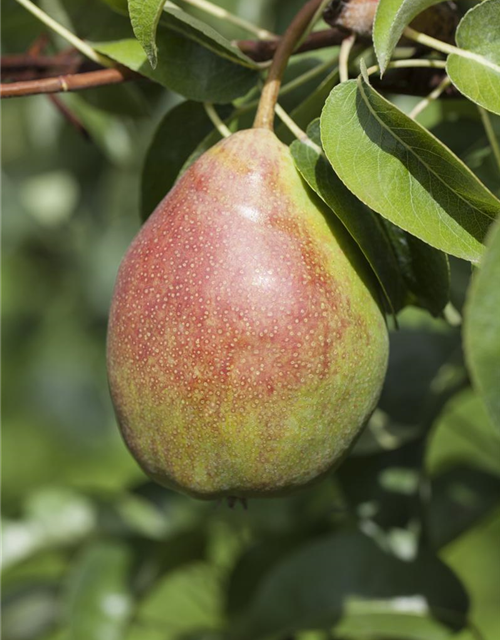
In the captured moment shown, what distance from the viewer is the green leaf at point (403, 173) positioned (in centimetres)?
73

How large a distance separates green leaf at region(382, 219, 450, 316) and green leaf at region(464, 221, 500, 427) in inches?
10.8

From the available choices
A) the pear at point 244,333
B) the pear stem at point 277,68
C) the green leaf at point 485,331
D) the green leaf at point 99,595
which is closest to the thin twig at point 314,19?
the pear stem at point 277,68

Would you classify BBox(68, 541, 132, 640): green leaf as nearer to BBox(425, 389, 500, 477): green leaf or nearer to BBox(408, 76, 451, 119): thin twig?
BBox(425, 389, 500, 477): green leaf

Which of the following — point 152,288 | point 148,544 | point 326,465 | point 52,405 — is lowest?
point 52,405

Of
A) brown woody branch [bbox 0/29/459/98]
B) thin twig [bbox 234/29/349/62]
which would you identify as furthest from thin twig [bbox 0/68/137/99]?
thin twig [bbox 234/29/349/62]

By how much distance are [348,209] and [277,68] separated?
Answer: 157 millimetres

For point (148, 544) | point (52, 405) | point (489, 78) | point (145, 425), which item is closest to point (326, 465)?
point (145, 425)

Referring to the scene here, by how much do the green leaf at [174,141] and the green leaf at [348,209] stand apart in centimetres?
19

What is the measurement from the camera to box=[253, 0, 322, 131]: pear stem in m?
0.85

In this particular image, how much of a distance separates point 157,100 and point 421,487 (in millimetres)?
691

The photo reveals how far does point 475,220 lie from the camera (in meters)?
0.74

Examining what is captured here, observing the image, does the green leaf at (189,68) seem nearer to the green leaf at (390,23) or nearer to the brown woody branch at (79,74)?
the brown woody branch at (79,74)

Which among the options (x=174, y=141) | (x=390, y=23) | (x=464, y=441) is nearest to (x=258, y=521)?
(x=464, y=441)

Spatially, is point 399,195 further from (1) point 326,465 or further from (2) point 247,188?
(1) point 326,465
